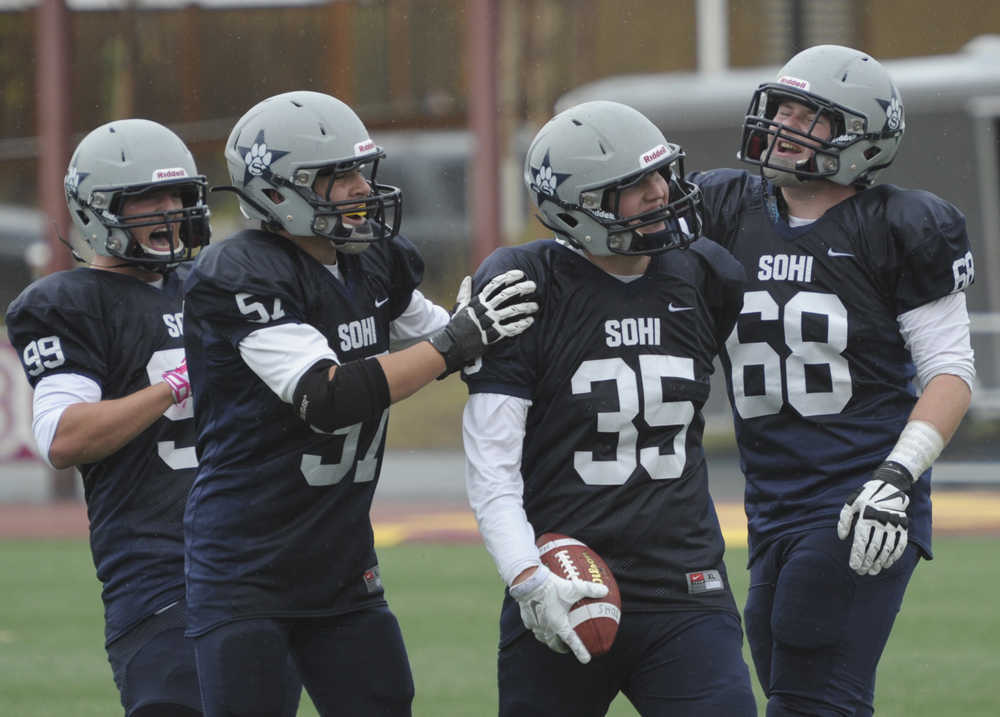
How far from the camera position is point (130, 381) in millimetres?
4156

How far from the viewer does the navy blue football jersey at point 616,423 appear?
3.51 meters

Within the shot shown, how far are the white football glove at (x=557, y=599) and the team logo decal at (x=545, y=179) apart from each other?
87 cm

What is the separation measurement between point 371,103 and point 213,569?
1334 cm

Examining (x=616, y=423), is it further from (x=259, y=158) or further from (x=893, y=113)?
(x=893, y=113)

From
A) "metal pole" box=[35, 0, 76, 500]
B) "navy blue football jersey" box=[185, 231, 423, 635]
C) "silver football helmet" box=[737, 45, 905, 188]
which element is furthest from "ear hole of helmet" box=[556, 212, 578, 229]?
"metal pole" box=[35, 0, 76, 500]

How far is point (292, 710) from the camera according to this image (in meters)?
3.97

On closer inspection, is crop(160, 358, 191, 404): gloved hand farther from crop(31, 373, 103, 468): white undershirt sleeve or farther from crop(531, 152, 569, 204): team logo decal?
crop(531, 152, 569, 204): team logo decal

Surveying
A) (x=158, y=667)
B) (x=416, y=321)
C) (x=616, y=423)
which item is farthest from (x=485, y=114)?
(x=616, y=423)

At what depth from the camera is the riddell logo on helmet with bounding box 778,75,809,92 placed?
165 inches

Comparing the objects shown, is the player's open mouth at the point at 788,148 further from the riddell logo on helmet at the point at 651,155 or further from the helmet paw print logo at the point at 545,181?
the helmet paw print logo at the point at 545,181

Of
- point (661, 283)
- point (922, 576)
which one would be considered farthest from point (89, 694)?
point (922, 576)

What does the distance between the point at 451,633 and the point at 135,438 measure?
3532 millimetres

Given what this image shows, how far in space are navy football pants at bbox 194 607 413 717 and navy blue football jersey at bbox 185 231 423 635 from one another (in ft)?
0.15

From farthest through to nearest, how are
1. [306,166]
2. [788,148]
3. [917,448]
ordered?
[788,148]
[917,448]
[306,166]
